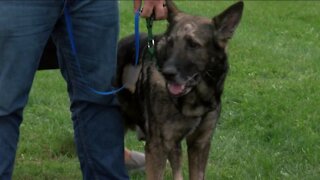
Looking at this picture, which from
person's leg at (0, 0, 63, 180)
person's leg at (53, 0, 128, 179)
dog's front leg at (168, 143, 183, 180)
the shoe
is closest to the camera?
person's leg at (0, 0, 63, 180)

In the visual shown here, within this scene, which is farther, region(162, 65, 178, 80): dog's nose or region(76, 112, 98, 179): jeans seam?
region(76, 112, 98, 179): jeans seam

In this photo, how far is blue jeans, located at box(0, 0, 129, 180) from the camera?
10.00 ft

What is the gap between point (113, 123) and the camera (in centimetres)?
363

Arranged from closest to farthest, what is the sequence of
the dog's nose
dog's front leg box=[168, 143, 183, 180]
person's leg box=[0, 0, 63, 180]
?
person's leg box=[0, 0, 63, 180] < the dog's nose < dog's front leg box=[168, 143, 183, 180]

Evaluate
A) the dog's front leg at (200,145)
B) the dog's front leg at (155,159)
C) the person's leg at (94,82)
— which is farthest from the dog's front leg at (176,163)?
the person's leg at (94,82)

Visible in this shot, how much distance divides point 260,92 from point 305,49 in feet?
7.86

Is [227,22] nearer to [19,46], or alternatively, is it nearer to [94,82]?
[94,82]

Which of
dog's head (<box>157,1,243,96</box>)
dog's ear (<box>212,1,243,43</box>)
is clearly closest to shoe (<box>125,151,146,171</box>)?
dog's head (<box>157,1,243,96</box>)

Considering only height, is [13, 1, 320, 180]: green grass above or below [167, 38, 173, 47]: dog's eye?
below

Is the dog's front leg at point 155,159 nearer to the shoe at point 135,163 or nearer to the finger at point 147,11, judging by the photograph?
the shoe at point 135,163

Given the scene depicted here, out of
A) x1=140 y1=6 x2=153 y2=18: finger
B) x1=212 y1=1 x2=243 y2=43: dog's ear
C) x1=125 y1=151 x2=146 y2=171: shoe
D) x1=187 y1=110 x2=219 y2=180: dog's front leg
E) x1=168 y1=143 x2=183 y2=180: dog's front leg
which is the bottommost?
x1=125 y1=151 x2=146 y2=171: shoe

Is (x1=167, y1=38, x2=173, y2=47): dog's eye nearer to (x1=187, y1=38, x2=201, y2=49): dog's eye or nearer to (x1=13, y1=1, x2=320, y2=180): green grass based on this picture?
(x1=187, y1=38, x2=201, y2=49): dog's eye

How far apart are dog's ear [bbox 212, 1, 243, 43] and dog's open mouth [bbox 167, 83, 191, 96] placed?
1.11 feet

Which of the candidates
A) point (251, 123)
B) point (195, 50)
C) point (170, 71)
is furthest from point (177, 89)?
point (251, 123)
